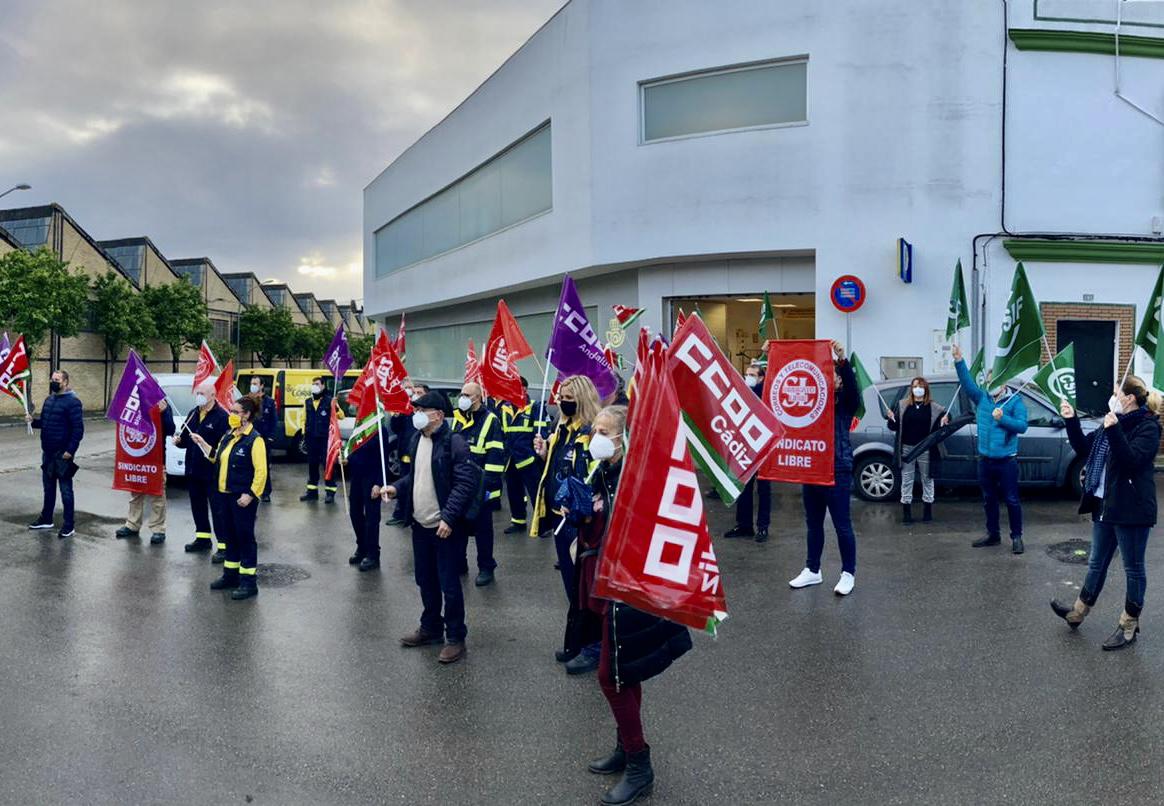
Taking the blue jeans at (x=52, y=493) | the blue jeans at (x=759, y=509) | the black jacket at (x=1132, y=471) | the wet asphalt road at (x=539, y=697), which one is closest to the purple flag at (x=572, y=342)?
the wet asphalt road at (x=539, y=697)

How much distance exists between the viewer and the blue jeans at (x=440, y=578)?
578 centimetres

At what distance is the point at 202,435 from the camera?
8.32 m

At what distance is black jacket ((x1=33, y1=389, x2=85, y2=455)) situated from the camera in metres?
9.52

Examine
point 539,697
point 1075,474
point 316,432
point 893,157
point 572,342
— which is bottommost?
point 539,697

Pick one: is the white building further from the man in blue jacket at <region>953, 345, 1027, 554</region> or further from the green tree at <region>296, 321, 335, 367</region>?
the green tree at <region>296, 321, 335, 367</region>

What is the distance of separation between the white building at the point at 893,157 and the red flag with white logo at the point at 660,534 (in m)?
12.7

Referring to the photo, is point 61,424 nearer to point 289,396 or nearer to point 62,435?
point 62,435

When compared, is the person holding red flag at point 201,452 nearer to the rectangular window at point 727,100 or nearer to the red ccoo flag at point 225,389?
A: the red ccoo flag at point 225,389

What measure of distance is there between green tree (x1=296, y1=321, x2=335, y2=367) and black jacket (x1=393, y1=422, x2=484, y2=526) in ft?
190

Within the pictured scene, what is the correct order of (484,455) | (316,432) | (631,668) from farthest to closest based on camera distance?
(316,432), (484,455), (631,668)

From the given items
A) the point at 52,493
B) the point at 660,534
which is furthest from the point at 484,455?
the point at 52,493

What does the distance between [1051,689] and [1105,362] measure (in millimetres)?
12733

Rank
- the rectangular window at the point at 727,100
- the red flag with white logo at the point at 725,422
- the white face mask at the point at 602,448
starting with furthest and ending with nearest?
the rectangular window at the point at 727,100 < the red flag with white logo at the point at 725,422 < the white face mask at the point at 602,448

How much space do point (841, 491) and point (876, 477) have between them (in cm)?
516
